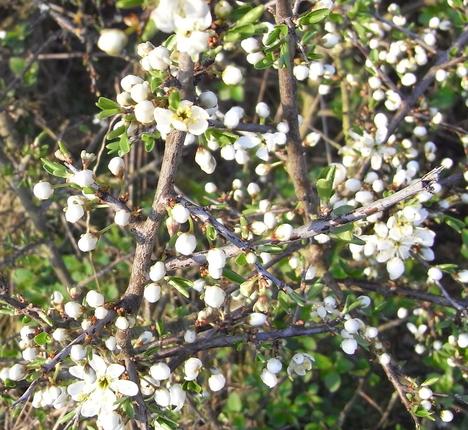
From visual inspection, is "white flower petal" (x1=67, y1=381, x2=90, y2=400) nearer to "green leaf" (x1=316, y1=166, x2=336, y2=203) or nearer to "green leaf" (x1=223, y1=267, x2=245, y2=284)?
"green leaf" (x1=223, y1=267, x2=245, y2=284)

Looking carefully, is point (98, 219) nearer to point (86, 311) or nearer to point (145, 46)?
point (86, 311)

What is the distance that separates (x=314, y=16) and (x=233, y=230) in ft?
2.71

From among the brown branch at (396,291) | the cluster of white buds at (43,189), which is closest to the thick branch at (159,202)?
the cluster of white buds at (43,189)

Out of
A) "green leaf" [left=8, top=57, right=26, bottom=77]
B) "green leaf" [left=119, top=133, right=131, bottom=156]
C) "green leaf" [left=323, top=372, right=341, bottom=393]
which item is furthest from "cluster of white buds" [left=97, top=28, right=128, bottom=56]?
"green leaf" [left=8, top=57, right=26, bottom=77]

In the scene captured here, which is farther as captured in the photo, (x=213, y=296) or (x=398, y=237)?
(x=398, y=237)

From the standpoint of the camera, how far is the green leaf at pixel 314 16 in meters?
2.03

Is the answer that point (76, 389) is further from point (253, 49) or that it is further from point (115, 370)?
point (253, 49)

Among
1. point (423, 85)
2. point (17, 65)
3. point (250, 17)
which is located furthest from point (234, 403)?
point (17, 65)

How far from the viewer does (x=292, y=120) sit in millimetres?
2580

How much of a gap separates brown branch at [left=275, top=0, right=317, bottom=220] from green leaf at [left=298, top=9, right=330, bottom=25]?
0.06 m

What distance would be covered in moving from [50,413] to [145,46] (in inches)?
74.4

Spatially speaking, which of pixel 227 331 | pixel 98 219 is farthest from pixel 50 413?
pixel 98 219

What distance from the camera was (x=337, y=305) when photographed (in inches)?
106

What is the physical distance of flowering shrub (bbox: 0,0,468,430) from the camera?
1.94 metres
